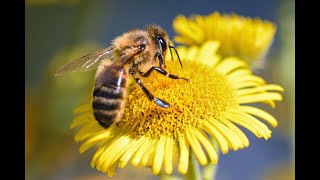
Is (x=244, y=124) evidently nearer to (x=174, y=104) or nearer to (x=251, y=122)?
(x=251, y=122)

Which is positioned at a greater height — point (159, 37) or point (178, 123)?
point (159, 37)

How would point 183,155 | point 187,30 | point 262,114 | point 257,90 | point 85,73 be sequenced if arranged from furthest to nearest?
point 85,73, point 187,30, point 257,90, point 262,114, point 183,155

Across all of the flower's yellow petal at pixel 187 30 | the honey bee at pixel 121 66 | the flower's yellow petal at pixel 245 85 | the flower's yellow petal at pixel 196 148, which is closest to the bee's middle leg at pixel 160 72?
the honey bee at pixel 121 66

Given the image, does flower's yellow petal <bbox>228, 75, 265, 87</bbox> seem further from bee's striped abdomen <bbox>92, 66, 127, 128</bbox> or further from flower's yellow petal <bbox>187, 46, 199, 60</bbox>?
bee's striped abdomen <bbox>92, 66, 127, 128</bbox>

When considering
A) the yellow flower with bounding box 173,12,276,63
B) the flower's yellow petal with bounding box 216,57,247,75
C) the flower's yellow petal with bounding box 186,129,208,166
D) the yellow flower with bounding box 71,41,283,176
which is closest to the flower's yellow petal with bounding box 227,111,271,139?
the yellow flower with bounding box 71,41,283,176

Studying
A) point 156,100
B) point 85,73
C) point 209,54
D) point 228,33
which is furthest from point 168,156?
point 85,73
